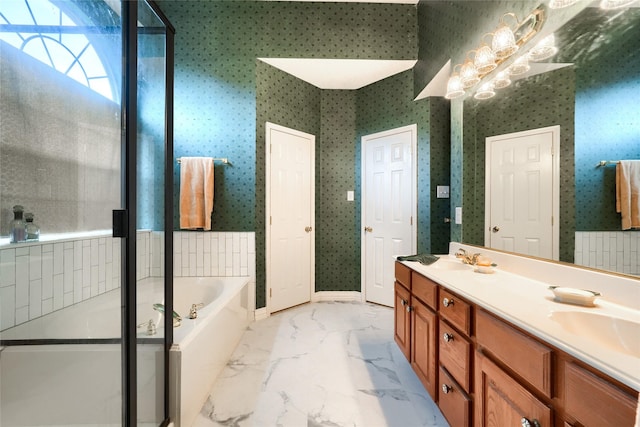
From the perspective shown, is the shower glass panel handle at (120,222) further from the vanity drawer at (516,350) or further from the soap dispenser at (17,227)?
the vanity drawer at (516,350)

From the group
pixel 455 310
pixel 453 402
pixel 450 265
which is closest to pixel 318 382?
pixel 453 402

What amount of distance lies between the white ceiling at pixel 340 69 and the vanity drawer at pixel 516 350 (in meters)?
2.66

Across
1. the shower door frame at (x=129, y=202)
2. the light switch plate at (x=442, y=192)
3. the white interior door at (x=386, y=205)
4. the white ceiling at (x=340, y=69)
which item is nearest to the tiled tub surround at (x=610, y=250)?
the light switch plate at (x=442, y=192)

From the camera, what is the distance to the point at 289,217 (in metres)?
3.01

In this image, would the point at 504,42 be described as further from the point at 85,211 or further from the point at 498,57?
the point at 85,211

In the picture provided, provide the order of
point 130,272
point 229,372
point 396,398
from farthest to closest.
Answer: point 229,372
point 396,398
point 130,272

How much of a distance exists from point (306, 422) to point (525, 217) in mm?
1621

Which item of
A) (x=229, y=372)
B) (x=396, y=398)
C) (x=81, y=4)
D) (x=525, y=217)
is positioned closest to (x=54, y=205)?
(x=81, y=4)

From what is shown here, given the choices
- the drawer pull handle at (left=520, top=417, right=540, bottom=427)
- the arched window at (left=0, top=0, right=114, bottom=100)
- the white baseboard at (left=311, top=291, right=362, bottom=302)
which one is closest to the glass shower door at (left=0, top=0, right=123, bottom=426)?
the arched window at (left=0, top=0, right=114, bottom=100)

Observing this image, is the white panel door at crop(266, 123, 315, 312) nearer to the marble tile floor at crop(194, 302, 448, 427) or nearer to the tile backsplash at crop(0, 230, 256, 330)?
the marble tile floor at crop(194, 302, 448, 427)

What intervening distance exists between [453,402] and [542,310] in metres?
0.60

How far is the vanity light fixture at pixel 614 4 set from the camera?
3.22 ft

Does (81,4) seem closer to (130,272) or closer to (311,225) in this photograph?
(130,272)

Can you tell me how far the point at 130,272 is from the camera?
3.29 ft
